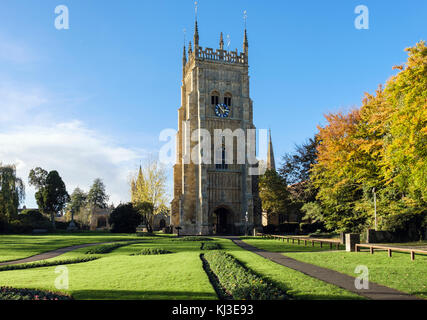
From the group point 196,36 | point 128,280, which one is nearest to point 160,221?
point 196,36

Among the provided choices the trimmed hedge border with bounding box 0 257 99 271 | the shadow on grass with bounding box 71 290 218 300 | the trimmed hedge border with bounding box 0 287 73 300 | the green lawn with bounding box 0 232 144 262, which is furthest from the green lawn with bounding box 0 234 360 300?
the green lawn with bounding box 0 232 144 262

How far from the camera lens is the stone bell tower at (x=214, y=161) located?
47.7 m

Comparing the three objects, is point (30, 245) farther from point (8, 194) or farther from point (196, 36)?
point (196, 36)

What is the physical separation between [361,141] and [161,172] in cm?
3198

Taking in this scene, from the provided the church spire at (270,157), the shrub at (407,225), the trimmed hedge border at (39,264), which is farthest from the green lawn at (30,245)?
the church spire at (270,157)

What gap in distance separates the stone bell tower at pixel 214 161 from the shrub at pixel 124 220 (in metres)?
6.12

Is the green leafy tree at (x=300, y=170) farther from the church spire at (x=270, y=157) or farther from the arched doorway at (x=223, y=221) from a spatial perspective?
the church spire at (x=270, y=157)

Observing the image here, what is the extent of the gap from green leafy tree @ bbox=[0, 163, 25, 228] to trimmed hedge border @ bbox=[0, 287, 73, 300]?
41298 millimetres

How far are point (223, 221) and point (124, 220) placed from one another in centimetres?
1409

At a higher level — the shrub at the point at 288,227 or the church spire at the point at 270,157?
the church spire at the point at 270,157

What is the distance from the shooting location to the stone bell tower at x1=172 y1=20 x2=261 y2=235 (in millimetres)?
47719

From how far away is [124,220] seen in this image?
51688 mm
